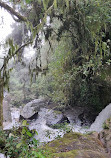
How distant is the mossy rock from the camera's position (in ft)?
10.00

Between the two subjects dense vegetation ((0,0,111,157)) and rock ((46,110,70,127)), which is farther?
rock ((46,110,70,127))

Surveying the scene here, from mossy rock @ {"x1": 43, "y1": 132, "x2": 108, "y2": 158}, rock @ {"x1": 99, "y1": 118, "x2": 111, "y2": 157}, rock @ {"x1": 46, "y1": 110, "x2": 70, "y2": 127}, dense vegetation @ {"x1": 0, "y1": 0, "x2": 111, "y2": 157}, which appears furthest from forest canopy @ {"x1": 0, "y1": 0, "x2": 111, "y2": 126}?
mossy rock @ {"x1": 43, "y1": 132, "x2": 108, "y2": 158}

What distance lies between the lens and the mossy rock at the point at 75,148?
120 inches

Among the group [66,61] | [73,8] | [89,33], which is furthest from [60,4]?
[66,61]

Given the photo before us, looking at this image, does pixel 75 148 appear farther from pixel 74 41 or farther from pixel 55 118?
pixel 74 41

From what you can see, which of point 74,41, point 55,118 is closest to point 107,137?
point 55,118

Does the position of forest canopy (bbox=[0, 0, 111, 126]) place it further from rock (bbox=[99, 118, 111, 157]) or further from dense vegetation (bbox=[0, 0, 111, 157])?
rock (bbox=[99, 118, 111, 157])

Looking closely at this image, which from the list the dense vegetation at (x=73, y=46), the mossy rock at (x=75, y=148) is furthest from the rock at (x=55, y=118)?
the mossy rock at (x=75, y=148)

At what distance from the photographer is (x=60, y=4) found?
560 cm

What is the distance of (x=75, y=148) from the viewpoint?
11.4 feet

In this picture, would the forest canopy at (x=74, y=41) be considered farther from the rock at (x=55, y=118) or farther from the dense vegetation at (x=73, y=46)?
the rock at (x=55, y=118)

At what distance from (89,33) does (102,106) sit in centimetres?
394

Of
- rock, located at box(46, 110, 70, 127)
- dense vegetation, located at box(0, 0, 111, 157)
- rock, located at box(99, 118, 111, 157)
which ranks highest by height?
dense vegetation, located at box(0, 0, 111, 157)

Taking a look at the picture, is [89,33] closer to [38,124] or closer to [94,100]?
[94,100]
